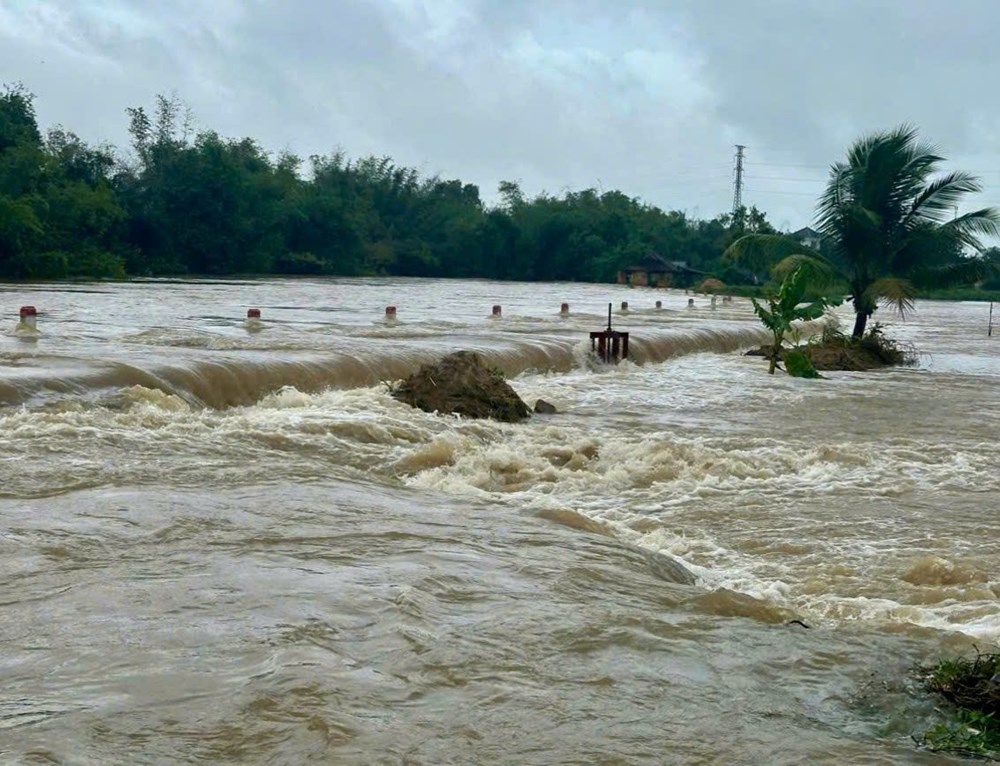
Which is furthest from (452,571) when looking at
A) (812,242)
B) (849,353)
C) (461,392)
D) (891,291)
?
(812,242)

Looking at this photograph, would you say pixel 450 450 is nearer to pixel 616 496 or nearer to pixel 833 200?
pixel 616 496

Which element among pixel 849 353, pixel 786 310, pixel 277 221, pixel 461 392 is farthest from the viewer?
pixel 277 221

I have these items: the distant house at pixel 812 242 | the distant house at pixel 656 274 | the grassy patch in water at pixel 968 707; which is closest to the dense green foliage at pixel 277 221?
the distant house at pixel 656 274

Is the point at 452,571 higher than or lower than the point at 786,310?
lower

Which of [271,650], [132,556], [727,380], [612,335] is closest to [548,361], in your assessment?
[612,335]

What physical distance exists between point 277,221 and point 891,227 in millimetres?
47475

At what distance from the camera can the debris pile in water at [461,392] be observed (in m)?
11.8

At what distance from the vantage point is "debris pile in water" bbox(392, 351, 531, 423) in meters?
11.8

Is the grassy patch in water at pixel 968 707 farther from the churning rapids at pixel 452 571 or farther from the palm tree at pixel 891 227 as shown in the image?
the palm tree at pixel 891 227

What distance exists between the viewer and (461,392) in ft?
39.2

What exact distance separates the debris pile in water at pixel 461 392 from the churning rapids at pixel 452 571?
1.17 feet

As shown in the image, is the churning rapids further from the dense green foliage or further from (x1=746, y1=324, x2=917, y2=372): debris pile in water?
the dense green foliage

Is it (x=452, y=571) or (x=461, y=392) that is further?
(x=461, y=392)

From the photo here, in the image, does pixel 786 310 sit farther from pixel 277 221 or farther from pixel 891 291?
pixel 277 221
